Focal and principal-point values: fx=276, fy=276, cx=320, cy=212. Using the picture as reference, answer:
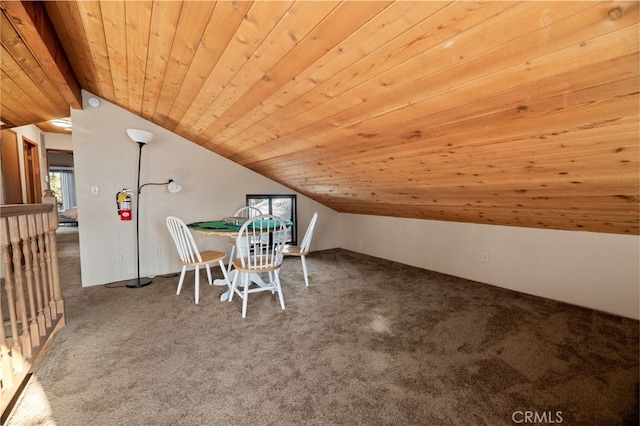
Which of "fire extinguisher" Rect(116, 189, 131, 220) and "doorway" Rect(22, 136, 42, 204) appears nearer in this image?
"fire extinguisher" Rect(116, 189, 131, 220)

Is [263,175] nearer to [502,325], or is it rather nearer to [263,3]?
[263,3]

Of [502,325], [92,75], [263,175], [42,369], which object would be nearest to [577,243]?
[502,325]

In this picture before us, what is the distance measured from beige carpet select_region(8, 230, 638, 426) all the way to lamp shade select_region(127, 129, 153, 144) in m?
1.77

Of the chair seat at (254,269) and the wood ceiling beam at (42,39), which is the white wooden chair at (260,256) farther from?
the wood ceiling beam at (42,39)

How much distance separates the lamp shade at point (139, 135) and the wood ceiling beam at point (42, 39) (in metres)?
0.59

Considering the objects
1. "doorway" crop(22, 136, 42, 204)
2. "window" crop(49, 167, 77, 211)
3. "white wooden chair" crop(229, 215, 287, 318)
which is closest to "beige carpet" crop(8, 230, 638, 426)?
"white wooden chair" crop(229, 215, 287, 318)

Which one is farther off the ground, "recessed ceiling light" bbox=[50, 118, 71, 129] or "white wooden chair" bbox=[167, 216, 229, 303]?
"recessed ceiling light" bbox=[50, 118, 71, 129]

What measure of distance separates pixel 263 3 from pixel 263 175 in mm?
3330

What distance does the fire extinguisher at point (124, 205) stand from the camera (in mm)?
3355

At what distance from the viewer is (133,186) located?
11.5ft

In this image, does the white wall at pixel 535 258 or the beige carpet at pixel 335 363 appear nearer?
the beige carpet at pixel 335 363

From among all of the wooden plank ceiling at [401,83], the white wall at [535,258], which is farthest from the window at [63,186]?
the white wall at [535,258]

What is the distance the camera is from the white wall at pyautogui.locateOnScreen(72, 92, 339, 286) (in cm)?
325

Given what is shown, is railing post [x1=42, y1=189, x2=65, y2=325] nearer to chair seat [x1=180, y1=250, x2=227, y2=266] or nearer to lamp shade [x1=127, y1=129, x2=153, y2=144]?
chair seat [x1=180, y1=250, x2=227, y2=266]
